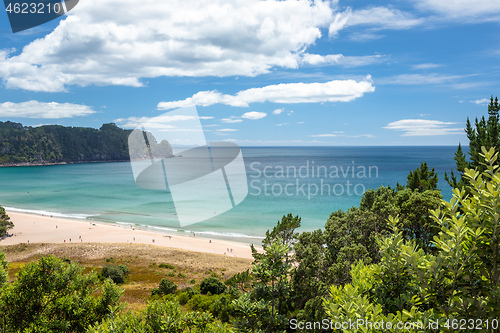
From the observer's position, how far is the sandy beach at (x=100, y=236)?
44406mm

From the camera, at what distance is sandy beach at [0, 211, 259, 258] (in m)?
44.4

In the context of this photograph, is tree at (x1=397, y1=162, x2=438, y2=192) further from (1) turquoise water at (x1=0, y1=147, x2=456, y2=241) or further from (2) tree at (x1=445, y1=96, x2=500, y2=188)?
(1) turquoise water at (x1=0, y1=147, x2=456, y2=241)

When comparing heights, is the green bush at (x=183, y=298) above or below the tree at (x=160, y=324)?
below

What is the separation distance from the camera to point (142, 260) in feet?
121

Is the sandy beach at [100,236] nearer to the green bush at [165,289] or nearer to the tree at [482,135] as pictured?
the green bush at [165,289]

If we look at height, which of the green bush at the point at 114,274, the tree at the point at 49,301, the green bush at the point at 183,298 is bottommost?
the green bush at the point at 114,274

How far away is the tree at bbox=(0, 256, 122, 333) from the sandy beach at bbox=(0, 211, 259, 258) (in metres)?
34.1

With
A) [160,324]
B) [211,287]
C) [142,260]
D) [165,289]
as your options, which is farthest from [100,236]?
[160,324]

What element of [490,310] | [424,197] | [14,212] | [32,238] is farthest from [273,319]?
[14,212]

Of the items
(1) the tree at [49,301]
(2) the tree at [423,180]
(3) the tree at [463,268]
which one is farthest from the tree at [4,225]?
(3) the tree at [463,268]

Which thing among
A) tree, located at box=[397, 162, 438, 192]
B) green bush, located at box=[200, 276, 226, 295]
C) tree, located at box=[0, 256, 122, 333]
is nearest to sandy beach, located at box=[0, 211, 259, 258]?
green bush, located at box=[200, 276, 226, 295]

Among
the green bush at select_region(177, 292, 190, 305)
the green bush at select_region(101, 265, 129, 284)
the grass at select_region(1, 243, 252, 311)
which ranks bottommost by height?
the grass at select_region(1, 243, 252, 311)

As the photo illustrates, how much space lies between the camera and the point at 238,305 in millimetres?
7297

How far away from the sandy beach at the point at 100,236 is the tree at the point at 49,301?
112ft
